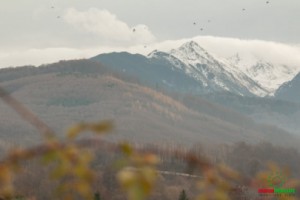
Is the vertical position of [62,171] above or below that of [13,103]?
below

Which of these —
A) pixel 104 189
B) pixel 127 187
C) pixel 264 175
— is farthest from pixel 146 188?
pixel 104 189

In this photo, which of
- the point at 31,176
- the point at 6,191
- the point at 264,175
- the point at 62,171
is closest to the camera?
the point at 62,171

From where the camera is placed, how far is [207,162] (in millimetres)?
4348

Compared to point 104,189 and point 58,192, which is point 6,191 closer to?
point 58,192

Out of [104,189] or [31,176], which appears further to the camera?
[31,176]

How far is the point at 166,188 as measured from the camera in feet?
637

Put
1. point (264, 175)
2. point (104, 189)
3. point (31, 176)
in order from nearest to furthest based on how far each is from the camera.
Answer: point (264, 175), point (104, 189), point (31, 176)

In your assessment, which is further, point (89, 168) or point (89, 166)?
point (89, 166)

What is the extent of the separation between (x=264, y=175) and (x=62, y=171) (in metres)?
1.63

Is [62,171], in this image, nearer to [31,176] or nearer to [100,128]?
[100,128]

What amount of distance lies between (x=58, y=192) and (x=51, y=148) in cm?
27

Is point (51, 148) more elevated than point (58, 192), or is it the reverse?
point (51, 148)

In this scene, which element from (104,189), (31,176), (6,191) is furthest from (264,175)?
(31,176)

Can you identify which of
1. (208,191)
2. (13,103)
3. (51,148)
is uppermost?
(13,103)
